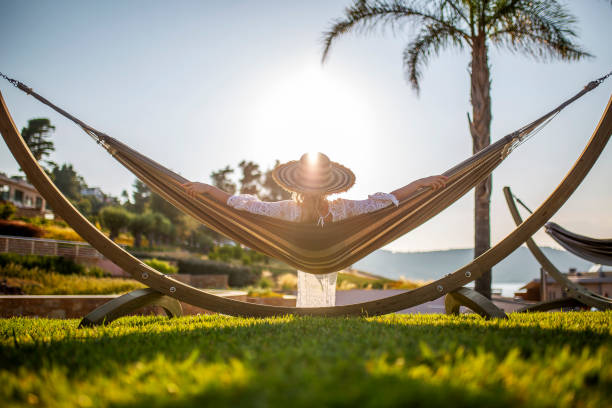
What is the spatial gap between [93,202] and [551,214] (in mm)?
32052

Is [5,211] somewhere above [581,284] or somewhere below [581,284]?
above

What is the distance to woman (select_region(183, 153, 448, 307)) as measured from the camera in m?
2.87

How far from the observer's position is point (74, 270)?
825 centimetres

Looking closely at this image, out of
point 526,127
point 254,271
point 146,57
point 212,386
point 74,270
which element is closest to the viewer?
point 212,386

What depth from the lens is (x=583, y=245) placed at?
4.54 metres

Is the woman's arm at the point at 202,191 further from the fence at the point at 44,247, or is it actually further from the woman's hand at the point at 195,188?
the fence at the point at 44,247

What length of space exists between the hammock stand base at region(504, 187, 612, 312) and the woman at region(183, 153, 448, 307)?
1556mm

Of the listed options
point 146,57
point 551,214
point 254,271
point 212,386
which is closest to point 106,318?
point 212,386

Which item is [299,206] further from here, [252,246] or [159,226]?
[159,226]

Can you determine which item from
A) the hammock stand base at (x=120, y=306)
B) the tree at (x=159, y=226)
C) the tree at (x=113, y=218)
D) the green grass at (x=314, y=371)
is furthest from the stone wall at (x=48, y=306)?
the tree at (x=159, y=226)

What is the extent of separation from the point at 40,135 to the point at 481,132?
3266cm

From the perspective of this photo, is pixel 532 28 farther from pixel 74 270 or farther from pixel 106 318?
pixel 74 270

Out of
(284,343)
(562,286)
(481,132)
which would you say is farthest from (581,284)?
(284,343)

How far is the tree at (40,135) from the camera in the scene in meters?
28.3
